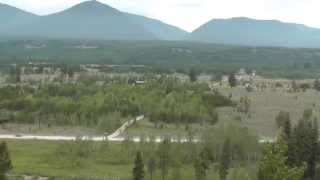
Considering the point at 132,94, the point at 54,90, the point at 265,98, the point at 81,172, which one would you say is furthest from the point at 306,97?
the point at 81,172

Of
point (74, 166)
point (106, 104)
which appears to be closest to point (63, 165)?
point (74, 166)

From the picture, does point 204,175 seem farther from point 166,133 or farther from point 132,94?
point 132,94

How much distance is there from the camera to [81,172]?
70750 millimetres

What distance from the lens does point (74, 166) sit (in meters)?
73.8

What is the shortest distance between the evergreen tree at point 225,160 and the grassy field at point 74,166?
2.79 feet

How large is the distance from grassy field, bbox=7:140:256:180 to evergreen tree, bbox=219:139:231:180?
0.85 meters

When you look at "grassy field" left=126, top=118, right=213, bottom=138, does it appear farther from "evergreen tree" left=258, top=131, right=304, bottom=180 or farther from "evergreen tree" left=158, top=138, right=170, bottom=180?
"evergreen tree" left=258, top=131, right=304, bottom=180

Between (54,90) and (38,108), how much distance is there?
18.7m

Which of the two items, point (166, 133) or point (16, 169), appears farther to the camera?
point (166, 133)

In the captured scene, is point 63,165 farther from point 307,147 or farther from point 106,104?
point 106,104

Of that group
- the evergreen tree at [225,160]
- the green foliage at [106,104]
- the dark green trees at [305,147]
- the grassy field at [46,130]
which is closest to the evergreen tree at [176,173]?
the evergreen tree at [225,160]

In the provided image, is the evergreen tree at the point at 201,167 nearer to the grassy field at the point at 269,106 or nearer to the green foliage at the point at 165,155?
the green foliage at the point at 165,155

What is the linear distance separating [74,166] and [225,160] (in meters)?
16.1

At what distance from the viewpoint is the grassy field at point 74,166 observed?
6969 centimetres
